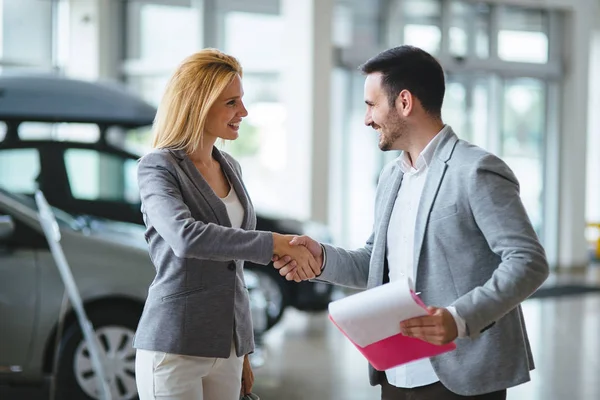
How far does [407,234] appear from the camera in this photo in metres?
2.27

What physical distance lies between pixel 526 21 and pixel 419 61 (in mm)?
11235

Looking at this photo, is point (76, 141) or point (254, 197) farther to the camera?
point (254, 197)

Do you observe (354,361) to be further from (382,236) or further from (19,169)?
(382,236)

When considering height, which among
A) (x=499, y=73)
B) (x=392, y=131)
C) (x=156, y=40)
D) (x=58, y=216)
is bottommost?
(x=58, y=216)

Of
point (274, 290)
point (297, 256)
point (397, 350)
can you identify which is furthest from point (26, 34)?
point (397, 350)

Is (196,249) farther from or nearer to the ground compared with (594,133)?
farther from the ground

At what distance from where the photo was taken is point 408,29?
39.4ft

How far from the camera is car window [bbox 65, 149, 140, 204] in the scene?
684 cm

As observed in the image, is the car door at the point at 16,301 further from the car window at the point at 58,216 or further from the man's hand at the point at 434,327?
the man's hand at the point at 434,327

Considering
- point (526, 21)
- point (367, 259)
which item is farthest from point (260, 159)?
point (367, 259)

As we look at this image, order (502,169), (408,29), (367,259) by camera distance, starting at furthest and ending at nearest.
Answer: (408,29)
(367,259)
(502,169)

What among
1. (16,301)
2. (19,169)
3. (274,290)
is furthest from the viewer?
(274,290)

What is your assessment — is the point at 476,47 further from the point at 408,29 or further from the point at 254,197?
the point at 254,197

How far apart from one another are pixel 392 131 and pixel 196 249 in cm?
57
